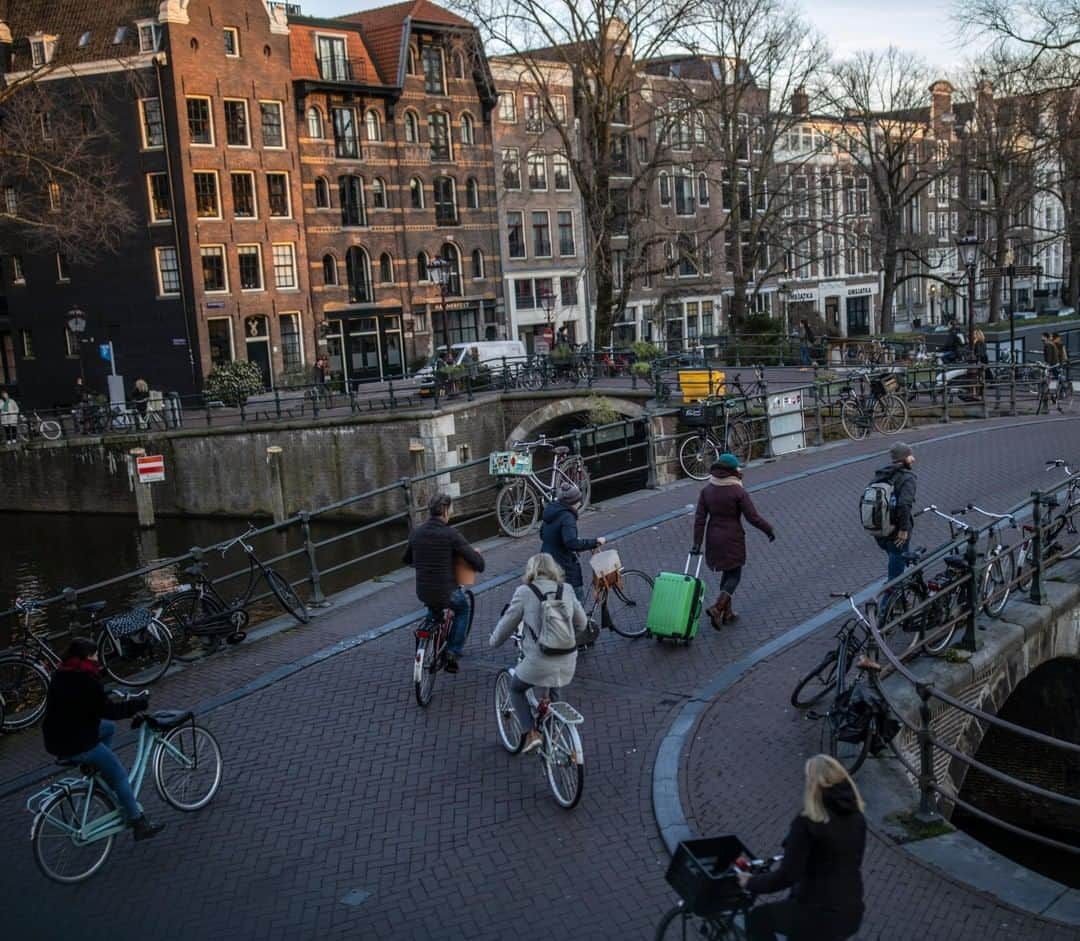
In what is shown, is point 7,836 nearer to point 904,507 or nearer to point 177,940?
point 177,940

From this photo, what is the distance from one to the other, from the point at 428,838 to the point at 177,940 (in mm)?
1570

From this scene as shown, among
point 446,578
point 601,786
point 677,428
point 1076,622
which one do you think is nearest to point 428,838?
point 601,786

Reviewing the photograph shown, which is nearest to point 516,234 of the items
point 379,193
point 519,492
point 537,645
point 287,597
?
point 379,193

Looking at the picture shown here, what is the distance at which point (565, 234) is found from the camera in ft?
174

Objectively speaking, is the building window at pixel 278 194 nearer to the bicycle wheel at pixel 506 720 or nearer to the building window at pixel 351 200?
the building window at pixel 351 200

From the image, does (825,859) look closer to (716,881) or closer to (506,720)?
(716,881)

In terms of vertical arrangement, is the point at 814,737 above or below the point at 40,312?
below

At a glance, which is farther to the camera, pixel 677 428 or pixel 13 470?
pixel 13 470

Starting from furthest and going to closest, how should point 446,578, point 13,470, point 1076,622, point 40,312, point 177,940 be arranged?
point 40,312, point 13,470, point 1076,622, point 446,578, point 177,940

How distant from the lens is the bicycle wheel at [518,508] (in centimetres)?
1529

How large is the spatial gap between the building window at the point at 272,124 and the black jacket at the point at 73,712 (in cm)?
3792

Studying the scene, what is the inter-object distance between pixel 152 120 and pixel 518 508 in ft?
100

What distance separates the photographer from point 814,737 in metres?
8.10

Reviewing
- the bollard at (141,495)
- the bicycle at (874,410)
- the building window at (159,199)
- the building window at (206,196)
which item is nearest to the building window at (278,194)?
the building window at (206,196)
